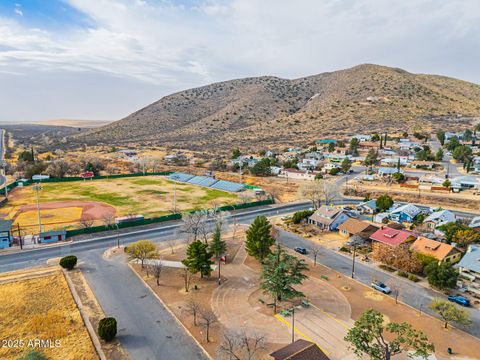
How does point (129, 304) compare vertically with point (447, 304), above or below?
below

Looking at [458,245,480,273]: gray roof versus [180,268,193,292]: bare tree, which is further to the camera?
[458,245,480,273]: gray roof

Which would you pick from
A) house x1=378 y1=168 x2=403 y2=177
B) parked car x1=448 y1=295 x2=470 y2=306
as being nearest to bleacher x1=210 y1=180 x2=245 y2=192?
house x1=378 y1=168 x2=403 y2=177

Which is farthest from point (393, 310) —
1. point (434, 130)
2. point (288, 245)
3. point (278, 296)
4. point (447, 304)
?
point (434, 130)

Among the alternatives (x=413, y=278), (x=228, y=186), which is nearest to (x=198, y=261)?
(x=413, y=278)

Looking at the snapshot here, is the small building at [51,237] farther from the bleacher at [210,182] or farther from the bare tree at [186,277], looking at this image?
the bleacher at [210,182]

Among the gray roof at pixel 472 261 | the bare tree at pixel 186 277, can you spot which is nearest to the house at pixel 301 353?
the bare tree at pixel 186 277

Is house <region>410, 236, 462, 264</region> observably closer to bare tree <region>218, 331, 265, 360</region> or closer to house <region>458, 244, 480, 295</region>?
house <region>458, 244, 480, 295</region>

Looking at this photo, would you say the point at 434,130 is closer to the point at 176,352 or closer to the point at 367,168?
the point at 367,168
